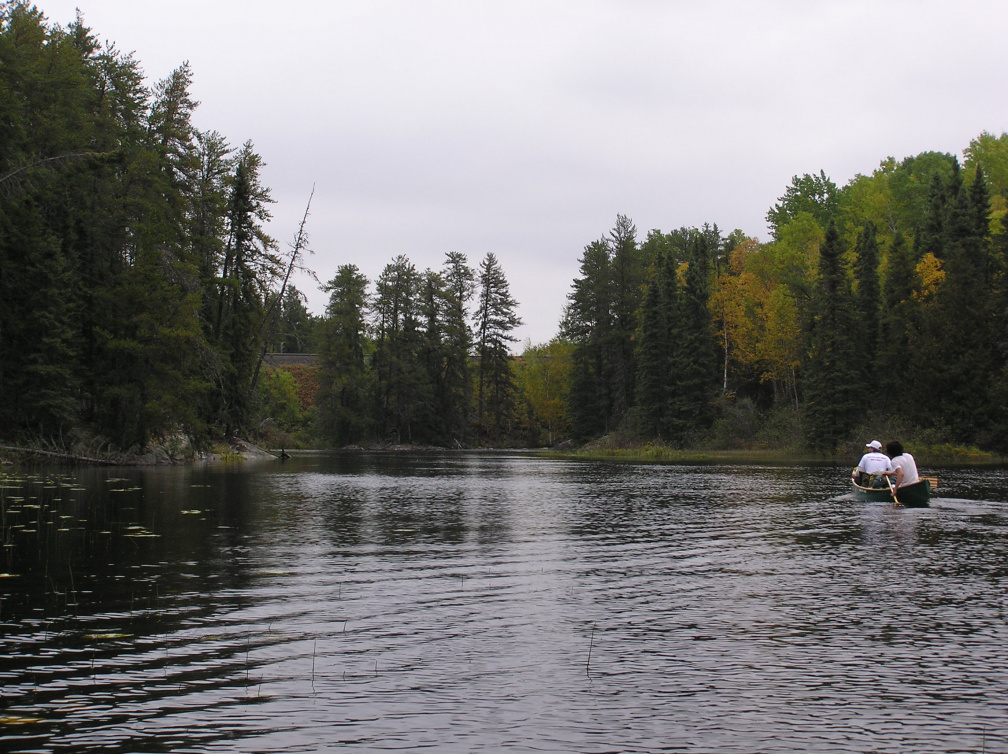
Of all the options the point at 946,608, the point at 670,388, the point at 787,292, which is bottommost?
the point at 946,608

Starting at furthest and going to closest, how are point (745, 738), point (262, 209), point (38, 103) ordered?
1. point (262, 209)
2. point (38, 103)
3. point (745, 738)

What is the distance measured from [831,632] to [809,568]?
491cm

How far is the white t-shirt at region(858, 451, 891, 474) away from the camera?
26578 mm

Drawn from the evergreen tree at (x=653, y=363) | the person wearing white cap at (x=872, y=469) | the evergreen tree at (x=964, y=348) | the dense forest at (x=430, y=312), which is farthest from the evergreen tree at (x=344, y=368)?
the person wearing white cap at (x=872, y=469)

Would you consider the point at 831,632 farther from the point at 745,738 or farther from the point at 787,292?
the point at 787,292

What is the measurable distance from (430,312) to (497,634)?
97769 millimetres

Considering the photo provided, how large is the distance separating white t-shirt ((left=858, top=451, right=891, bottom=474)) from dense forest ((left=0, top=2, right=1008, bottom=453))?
3184cm

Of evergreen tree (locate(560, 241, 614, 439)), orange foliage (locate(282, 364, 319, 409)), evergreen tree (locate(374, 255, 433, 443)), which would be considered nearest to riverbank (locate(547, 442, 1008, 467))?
evergreen tree (locate(560, 241, 614, 439))

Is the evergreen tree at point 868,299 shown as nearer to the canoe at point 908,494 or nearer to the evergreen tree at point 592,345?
the evergreen tree at point 592,345

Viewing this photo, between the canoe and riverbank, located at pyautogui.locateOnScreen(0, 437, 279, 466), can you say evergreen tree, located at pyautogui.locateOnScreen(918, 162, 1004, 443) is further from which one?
riverbank, located at pyautogui.locateOnScreen(0, 437, 279, 466)

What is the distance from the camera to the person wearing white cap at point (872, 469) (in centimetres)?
2647

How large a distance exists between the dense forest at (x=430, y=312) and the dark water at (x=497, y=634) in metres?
27.2

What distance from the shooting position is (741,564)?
49.4 ft

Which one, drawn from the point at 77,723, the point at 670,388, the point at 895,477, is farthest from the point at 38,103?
the point at 670,388
